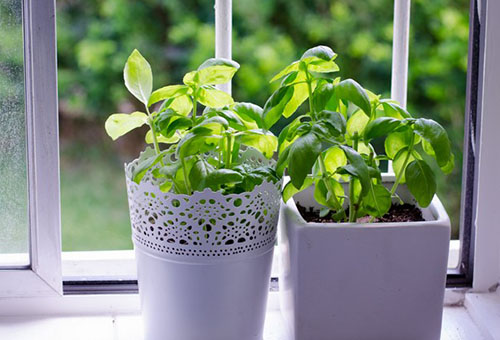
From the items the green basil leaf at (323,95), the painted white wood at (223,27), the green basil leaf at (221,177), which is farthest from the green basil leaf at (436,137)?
the painted white wood at (223,27)

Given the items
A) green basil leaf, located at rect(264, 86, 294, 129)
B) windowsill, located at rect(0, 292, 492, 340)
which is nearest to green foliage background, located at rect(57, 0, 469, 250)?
windowsill, located at rect(0, 292, 492, 340)

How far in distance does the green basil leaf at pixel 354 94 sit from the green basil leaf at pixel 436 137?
0.22 ft

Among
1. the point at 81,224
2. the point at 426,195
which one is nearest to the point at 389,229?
the point at 426,195

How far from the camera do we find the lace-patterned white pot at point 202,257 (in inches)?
34.3

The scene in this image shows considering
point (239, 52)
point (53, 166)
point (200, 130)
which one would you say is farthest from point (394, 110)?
point (239, 52)

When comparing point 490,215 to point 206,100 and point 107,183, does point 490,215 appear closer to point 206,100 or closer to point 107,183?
point 206,100

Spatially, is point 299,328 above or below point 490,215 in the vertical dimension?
below

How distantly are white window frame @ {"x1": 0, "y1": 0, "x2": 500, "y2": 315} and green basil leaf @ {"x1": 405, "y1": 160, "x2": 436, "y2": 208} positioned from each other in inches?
9.0

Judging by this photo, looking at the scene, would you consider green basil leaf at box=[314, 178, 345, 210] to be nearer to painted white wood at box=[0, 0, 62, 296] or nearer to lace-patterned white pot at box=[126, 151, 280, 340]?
lace-patterned white pot at box=[126, 151, 280, 340]

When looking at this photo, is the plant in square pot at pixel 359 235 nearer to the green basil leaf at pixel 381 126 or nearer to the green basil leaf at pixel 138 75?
the green basil leaf at pixel 381 126

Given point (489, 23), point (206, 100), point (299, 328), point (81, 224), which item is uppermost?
point (489, 23)

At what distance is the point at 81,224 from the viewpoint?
322 cm

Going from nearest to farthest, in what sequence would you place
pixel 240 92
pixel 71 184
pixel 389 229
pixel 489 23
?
pixel 389 229 < pixel 489 23 < pixel 240 92 < pixel 71 184

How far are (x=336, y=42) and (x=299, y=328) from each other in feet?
7.81
